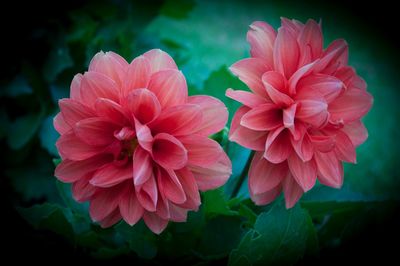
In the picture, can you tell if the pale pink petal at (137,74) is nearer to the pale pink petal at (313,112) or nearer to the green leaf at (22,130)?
the pale pink petal at (313,112)

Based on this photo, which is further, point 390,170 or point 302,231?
point 390,170

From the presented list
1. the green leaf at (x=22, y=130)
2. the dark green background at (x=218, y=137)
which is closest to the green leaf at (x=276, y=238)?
the dark green background at (x=218, y=137)

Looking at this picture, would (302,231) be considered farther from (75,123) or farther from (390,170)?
(390,170)

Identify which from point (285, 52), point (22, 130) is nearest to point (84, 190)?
point (285, 52)

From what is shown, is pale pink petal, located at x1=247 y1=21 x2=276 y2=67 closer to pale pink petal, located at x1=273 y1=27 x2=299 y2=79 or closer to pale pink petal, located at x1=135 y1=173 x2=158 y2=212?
pale pink petal, located at x1=273 y1=27 x2=299 y2=79

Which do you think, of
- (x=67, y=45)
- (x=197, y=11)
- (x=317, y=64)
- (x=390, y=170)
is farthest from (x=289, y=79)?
(x=197, y=11)

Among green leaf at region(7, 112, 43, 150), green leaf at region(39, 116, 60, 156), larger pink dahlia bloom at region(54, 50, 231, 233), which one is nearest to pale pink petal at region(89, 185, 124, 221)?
larger pink dahlia bloom at region(54, 50, 231, 233)

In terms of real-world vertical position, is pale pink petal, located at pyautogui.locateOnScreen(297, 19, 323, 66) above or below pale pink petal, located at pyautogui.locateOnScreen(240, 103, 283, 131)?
above
